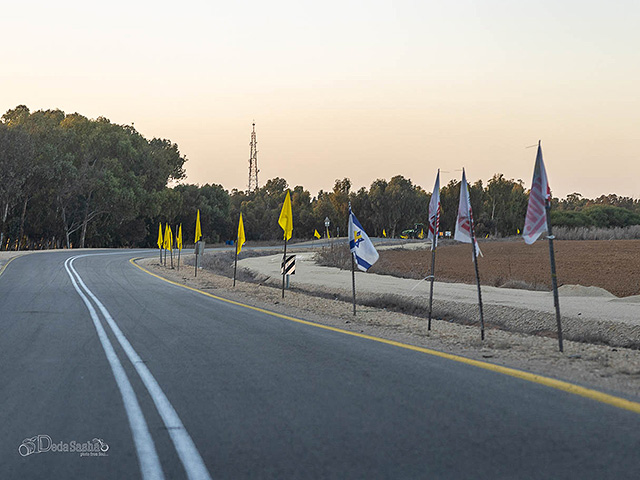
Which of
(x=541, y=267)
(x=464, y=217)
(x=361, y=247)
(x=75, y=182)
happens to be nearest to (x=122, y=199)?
(x=75, y=182)

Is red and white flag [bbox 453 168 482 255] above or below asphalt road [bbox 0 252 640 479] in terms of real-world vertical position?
above

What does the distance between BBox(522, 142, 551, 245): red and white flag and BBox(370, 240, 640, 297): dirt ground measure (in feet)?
47.9

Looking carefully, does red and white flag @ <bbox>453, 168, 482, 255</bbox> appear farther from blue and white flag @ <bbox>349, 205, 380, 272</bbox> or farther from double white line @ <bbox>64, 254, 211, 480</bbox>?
double white line @ <bbox>64, 254, 211, 480</bbox>

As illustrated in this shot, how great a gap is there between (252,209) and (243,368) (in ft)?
333

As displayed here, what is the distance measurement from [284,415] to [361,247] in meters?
10.2

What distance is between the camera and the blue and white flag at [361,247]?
51.6 ft

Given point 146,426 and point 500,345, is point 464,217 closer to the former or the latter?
point 500,345

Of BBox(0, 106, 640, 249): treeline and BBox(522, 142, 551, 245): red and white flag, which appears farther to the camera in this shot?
BBox(0, 106, 640, 249): treeline

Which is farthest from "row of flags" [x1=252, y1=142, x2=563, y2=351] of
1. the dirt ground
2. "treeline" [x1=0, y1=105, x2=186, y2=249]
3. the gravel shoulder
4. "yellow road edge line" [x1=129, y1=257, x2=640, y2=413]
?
"treeline" [x1=0, y1=105, x2=186, y2=249]

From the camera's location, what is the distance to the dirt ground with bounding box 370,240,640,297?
26641 mm

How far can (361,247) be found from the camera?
15.9m

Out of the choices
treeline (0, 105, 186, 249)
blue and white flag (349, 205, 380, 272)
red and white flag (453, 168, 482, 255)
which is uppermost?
treeline (0, 105, 186, 249)

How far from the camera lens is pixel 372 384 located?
7.14 metres

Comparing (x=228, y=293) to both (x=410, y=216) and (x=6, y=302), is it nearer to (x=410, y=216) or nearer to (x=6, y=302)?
(x=6, y=302)
